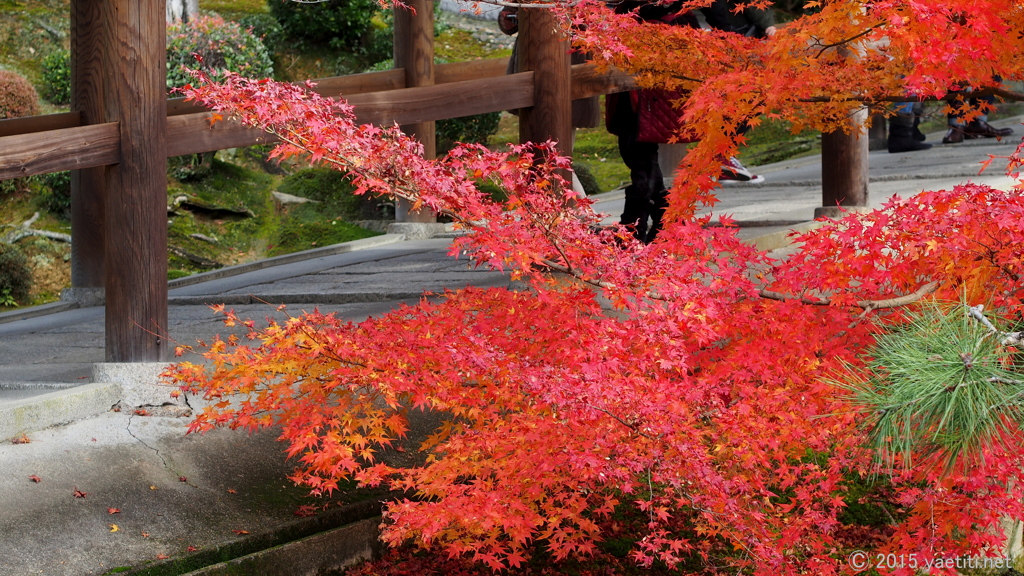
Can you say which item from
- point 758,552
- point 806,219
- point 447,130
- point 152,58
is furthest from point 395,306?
point 447,130

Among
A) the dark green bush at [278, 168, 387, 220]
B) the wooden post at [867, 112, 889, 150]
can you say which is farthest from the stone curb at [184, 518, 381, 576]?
the wooden post at [867, 112, 889, 150]

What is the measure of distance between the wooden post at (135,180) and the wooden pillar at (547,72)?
210cm

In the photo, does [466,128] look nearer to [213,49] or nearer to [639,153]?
[213,49]

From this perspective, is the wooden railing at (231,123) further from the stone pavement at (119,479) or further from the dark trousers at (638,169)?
the stone pavement at (119,479)

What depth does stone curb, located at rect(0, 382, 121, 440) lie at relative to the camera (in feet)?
12.8

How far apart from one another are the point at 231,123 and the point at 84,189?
2628mm

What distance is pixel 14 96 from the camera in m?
12.0

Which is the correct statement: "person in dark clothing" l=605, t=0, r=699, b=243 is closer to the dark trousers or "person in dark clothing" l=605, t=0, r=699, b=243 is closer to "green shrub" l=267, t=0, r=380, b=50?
the dark trousers

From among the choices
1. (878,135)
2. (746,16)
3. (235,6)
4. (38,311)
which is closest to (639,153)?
(746,16)

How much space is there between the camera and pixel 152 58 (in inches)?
168

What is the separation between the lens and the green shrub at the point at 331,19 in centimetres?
1617

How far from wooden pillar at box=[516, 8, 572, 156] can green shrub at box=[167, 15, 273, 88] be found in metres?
7.25

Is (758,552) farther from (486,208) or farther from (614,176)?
(614,176)

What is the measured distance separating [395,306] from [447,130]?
23.1ft
